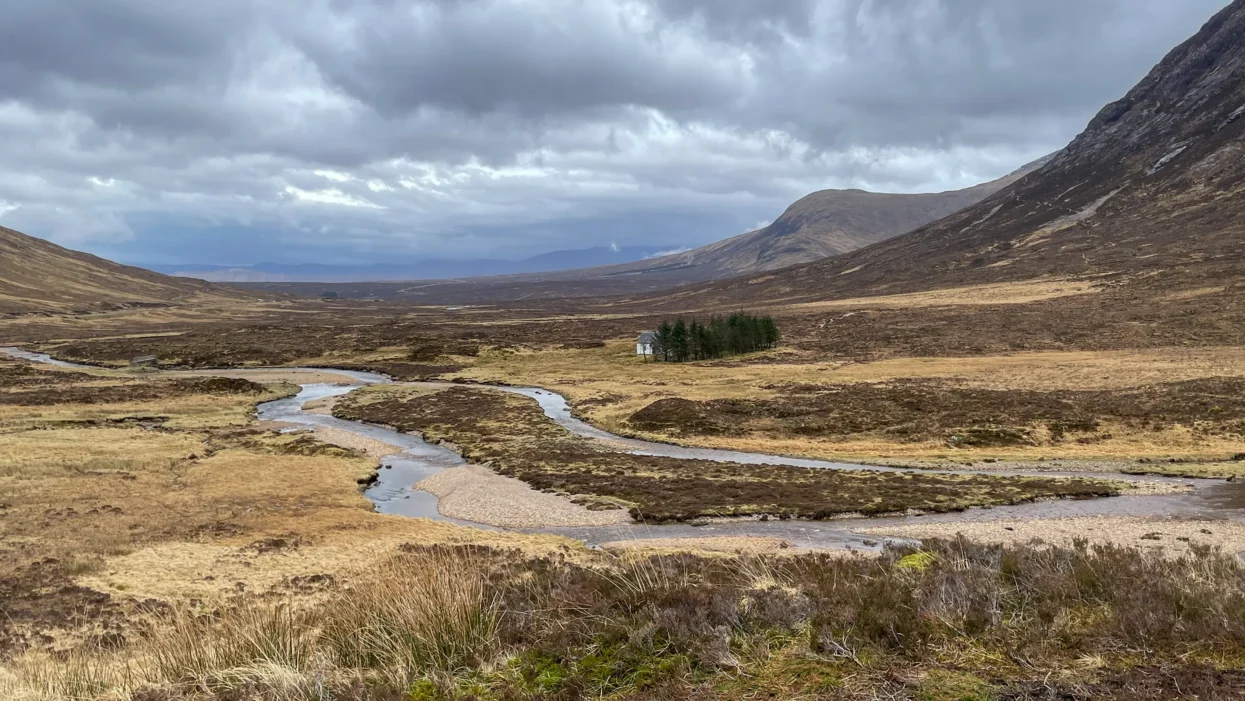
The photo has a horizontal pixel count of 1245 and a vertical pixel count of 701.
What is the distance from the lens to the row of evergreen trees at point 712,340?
94625 millimetres

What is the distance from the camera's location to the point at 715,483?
34.8m

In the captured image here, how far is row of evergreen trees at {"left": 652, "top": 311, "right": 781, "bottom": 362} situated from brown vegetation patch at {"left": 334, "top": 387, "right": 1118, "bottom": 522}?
149ft

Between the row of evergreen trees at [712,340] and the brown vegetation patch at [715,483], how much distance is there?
45445 millimetres

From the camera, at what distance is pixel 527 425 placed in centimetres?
5316

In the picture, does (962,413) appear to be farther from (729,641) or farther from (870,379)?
(729,641)

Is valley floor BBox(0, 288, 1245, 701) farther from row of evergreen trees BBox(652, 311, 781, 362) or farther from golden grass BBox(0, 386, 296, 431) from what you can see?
row of evergreen trees BBox(652, 311, 781, 362)

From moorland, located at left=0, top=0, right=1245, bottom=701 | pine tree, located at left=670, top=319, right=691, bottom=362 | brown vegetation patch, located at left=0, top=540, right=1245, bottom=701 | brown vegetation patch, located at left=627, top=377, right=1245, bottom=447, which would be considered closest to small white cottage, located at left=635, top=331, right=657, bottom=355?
pine tree, located at left=670, top=319, right=691, bottom=362

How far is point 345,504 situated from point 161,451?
20309mm

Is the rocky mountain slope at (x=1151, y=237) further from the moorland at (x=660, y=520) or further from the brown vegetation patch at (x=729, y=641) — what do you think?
the brown vegetation patch at (x=729, y=641)

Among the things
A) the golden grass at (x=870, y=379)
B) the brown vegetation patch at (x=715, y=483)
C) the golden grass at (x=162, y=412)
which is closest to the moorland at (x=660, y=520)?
the brown vegetation patch at (x=715, y=483)

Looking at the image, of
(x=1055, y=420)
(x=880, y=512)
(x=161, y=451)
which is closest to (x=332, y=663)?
(x=880, y=512)

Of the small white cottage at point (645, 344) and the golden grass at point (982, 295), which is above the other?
the golden grass at point (982, 295)

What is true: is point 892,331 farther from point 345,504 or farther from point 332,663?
point 332,663

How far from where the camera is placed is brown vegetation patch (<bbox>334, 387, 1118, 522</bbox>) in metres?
A: 29.9
